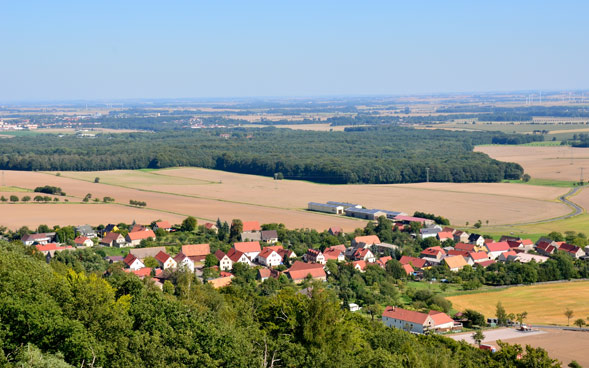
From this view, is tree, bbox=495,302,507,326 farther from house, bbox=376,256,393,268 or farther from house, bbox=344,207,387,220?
house, bbox=344,207,387,220

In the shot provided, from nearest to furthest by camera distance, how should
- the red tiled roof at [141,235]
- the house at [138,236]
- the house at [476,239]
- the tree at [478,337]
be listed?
the tree at [478,337] → the house at [138,236] → the red tiled roof at [141,235] → the house at [476,239]

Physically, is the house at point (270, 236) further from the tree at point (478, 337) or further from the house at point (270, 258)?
the tree at point (478, 337)

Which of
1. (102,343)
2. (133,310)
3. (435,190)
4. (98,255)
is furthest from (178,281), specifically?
(435,190)

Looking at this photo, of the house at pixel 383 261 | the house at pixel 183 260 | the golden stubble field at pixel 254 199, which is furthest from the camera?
the golden stubble field at pixel 254 199

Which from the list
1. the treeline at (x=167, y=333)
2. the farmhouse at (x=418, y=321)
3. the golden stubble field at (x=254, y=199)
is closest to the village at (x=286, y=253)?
the farmhouse at (x=418, y=321)

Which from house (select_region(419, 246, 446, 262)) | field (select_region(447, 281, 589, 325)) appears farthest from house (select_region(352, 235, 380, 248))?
field (select_region(447, 281, 589, 325))

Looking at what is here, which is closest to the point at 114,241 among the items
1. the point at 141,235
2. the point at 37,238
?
the point at 141,235

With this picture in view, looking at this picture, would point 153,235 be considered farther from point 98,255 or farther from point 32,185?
point 32,185
